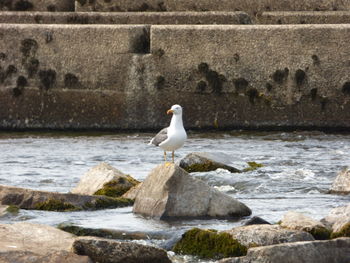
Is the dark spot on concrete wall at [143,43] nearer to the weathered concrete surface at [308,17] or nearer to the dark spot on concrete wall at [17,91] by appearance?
the dark spot on concrete wall at [17,91]

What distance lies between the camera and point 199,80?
1864 centimetres

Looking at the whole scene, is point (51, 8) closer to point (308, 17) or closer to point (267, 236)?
point (308, 17)

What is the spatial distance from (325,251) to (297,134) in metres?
9.25

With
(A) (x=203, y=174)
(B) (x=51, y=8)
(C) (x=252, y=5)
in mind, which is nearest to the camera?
(A) (x=203, y=174)

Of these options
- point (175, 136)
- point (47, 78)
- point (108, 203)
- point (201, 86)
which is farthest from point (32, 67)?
point (108, 203)

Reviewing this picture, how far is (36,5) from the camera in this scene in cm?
2214

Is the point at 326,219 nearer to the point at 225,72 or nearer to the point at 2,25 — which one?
the point at 225,72

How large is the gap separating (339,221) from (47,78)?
980 cm

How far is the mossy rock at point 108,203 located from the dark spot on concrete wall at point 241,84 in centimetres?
680

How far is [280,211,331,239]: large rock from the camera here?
9.73 meters

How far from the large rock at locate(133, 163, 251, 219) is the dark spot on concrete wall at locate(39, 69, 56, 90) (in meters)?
7.92

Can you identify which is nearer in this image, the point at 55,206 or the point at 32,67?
the point at 55,206

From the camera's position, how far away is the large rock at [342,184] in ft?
41.1

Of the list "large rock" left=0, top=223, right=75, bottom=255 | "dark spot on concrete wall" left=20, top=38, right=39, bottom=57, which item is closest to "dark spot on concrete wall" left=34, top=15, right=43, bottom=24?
"dark spot on concrete wall" left=20, top=38, right=39, bottom=57
